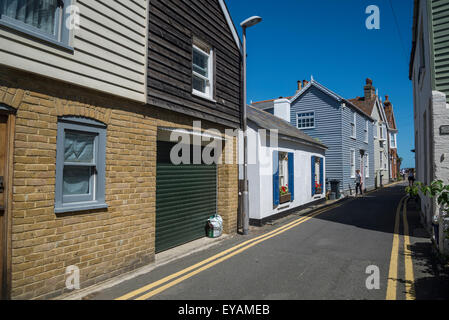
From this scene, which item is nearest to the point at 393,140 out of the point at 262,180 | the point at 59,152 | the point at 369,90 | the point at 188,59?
the point at 369,90

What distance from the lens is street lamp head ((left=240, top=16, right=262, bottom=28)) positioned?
27.3 feet

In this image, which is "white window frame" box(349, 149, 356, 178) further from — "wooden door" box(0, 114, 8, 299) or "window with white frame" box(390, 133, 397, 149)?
"window with white frame" box(390, 133, 397, 149)

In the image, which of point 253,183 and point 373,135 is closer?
point 253,183

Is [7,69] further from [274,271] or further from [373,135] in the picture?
[373,135]

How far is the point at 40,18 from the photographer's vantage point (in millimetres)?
4406

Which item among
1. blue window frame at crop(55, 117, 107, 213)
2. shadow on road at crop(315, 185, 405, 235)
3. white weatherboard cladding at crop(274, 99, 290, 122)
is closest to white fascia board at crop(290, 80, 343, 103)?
white weatherboard cladding at crop(274, 99, 290, 122)

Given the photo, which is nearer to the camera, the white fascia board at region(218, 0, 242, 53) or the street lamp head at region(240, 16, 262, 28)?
the street lamp head at region(240, 16, 262, 28)

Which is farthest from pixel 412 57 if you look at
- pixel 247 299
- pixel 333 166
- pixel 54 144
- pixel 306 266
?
pixel 54 144

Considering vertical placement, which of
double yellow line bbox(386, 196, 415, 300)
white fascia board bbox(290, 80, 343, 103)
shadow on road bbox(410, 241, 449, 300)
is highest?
white fascia board bbox(290, 80, 343, 103)

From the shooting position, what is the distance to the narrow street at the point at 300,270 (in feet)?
14.4

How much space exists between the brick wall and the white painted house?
4.45m

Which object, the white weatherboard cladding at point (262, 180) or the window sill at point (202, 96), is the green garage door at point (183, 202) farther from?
the window sill at point (202, 96)

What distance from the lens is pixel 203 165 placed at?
8375 millimetres

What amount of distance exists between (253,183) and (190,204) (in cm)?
302
